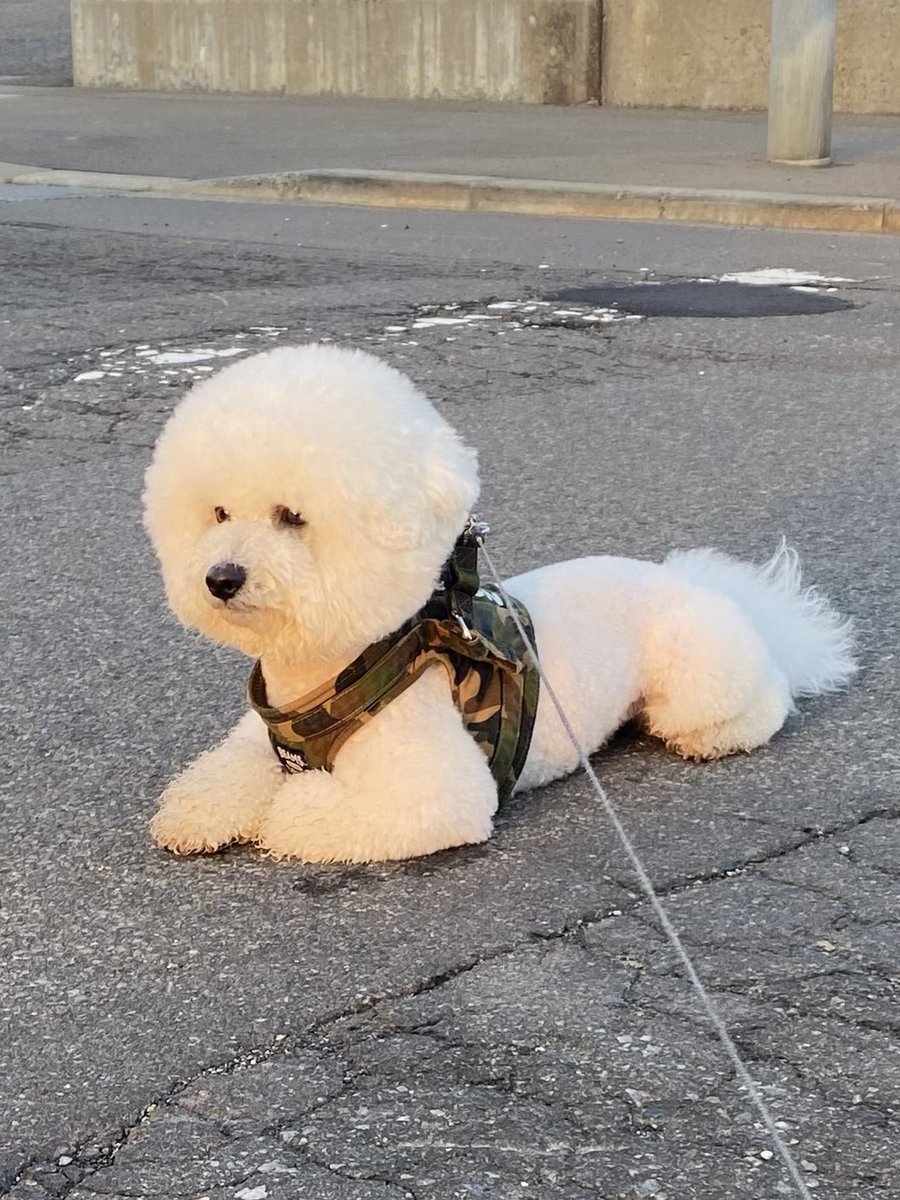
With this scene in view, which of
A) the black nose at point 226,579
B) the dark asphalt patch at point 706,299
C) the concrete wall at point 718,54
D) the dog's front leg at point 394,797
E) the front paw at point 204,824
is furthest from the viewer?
the concrete wall at point 718,54

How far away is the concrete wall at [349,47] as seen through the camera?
1934cm

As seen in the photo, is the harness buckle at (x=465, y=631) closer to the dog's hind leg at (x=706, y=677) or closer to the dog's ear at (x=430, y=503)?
the dog's ear at (x=430, y=503)

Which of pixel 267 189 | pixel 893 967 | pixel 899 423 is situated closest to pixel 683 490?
pixel 899 423

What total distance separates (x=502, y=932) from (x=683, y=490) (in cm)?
295

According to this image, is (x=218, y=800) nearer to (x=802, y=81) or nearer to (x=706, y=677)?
(x=706, y=677)

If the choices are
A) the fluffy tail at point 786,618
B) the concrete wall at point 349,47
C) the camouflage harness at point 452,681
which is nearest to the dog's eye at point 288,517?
the camouflage harness at point 452,681

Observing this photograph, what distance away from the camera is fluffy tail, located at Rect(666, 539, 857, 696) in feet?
13.0

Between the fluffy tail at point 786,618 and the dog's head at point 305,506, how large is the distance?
1.00 meters

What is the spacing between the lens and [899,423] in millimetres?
6406

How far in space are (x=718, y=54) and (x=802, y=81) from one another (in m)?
5.53

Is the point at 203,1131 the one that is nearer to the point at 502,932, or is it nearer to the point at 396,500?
the point at 502,932

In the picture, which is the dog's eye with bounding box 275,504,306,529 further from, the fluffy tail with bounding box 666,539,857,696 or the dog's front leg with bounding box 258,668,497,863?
the fluffy tail with bounding box 666,539,857,696

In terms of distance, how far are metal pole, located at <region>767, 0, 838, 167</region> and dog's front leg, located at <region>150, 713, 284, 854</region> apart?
1026cm

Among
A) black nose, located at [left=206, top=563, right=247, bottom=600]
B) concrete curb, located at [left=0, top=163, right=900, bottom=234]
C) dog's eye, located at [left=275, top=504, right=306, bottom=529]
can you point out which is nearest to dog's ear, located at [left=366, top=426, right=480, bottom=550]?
dog's eye, located at [left=275, top=504, right=306, bottom=529]
